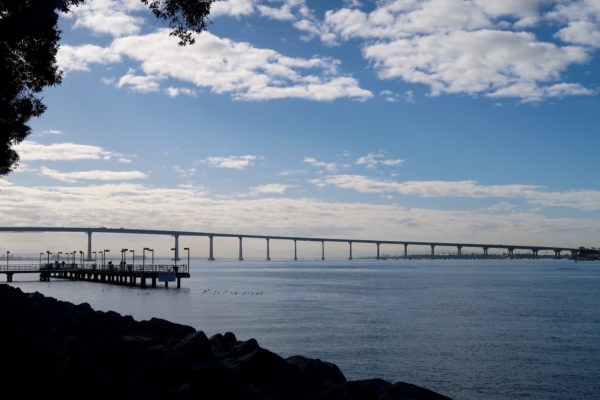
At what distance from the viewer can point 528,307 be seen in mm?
58438

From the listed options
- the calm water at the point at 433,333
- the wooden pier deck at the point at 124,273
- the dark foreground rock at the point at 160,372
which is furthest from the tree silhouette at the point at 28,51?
the wooden pier deck at the point at 124,273

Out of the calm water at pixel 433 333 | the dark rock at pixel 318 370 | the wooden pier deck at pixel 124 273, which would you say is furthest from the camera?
the wooden pier deck at pixel 124 273

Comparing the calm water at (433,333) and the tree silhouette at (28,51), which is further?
the calm water at (433,333)

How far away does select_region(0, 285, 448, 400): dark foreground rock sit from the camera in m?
11.9

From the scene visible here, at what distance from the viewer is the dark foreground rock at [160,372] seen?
468 inches

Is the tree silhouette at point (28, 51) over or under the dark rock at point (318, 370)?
over

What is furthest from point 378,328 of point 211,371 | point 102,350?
point 211,371

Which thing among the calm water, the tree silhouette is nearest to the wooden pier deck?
the calm water

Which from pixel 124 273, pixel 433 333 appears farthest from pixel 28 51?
pixel 124 273

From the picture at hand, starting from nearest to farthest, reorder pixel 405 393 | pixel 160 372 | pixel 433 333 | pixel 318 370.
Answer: pixel 405 393, pixel 160 372, pixel 318 370, pixel 433 333

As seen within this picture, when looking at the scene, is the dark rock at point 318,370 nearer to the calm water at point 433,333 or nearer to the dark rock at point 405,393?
the dark rock at point 405,393

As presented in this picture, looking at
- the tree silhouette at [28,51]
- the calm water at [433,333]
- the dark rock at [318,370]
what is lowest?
the calm water at [433,333]

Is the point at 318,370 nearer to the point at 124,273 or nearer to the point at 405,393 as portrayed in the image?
the point at 405,393

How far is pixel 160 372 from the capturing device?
15875 mm
